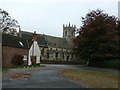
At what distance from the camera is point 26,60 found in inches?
1505

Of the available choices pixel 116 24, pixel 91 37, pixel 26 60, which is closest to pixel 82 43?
pixel 91 37

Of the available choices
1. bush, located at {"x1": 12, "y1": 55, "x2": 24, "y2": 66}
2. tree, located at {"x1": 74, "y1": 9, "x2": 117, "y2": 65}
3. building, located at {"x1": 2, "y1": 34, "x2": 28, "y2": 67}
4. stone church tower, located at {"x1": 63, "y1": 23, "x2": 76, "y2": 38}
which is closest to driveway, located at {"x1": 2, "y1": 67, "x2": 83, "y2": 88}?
building, located at {"x1": 2, "y1": 34, "x2": 28, "y2": 67}

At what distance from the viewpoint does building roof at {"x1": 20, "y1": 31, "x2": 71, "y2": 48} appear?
282 feet

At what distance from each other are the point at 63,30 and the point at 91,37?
88.3m

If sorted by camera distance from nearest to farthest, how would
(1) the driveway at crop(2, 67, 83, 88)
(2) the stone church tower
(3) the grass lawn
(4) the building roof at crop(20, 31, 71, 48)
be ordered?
(1) the driveway at crop(2, 67, 83, 88)
(3) the grass lawn
(4) the building roof at crop(20, 31, 71, 48)
(2) the stone church tower

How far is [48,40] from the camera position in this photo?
9400cm

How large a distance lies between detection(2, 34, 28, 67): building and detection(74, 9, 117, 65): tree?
479 inches

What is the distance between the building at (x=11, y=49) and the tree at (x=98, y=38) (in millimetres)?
12167

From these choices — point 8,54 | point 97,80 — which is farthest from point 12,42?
point 97,80

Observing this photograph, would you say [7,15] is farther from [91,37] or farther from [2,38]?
[91,37]

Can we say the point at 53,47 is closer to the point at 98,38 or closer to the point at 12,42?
the point at 98,38

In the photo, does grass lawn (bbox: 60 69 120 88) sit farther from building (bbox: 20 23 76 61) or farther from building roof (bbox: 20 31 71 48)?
building roof (bbox: 20 31 71 48)

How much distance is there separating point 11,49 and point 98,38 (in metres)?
17.6

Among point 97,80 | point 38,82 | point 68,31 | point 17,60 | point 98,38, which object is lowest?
point 97,80
